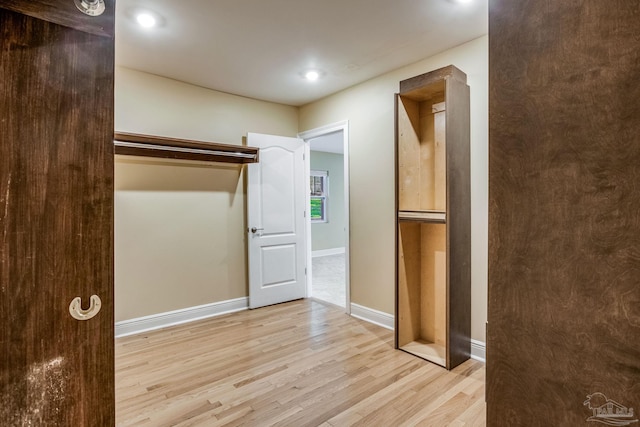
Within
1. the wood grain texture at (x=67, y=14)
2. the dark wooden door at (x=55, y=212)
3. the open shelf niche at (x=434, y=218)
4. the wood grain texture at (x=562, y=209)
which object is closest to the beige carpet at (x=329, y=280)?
the open shelf niche at (x=434, y=218)

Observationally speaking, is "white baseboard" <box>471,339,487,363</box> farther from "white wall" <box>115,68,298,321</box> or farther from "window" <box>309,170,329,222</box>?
"window" <box>309,170,329,222</box>

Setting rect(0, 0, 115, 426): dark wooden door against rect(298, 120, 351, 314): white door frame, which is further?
rect(298, 120, 351, 314): white door frame

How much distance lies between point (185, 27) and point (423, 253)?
2.74 meters

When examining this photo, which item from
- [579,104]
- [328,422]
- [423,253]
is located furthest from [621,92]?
[423,253]

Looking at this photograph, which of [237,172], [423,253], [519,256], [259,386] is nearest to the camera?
[519,256]

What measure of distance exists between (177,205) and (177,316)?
1.21 m

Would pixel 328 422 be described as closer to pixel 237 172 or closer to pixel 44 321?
pixel 44 321

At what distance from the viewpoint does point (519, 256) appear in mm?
669

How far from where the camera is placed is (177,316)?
3.56m

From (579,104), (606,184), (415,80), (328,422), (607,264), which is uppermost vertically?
(415,80)

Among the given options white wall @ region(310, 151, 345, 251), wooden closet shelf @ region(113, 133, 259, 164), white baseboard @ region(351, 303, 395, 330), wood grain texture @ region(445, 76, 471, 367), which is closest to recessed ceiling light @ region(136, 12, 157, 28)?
wooden closet shelf @ region(113, 133, 259, 164)

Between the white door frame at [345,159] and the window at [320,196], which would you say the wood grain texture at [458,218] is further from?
the window at [320,196]

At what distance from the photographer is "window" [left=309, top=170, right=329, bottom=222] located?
811 centimetres

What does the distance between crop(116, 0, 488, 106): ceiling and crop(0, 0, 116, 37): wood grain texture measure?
146cm
